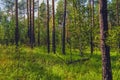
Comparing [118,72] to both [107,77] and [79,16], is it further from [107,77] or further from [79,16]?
[79,16]

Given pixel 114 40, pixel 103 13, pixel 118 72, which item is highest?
pixel 103 13

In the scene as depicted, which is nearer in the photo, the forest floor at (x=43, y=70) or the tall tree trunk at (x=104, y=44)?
the tall tree trunk at (x=104, y=44)

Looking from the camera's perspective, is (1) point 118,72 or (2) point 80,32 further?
(2) point 80,32

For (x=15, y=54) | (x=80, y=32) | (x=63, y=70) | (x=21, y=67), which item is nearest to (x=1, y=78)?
(x=21, y=67)

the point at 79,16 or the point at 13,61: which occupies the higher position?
the point at 79,16

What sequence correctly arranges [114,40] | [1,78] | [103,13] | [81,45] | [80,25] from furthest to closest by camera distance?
[81,45]
[80,25]
[1,78]
[103,13]
[114,40]

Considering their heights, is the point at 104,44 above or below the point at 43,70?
above

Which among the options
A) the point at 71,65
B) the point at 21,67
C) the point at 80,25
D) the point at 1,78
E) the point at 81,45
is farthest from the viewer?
the point at 81,45

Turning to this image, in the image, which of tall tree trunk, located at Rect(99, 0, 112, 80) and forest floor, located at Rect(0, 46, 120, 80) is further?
forest floor, located at Rect(0, 46, 120, 80)

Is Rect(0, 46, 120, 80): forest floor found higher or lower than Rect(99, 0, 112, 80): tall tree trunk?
lower

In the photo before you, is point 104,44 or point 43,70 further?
point 43,70

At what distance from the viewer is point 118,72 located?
1564 centimetres

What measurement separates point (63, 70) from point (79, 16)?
6.92 m

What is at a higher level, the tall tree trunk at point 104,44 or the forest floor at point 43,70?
the tall tree trunk at point 104,44
